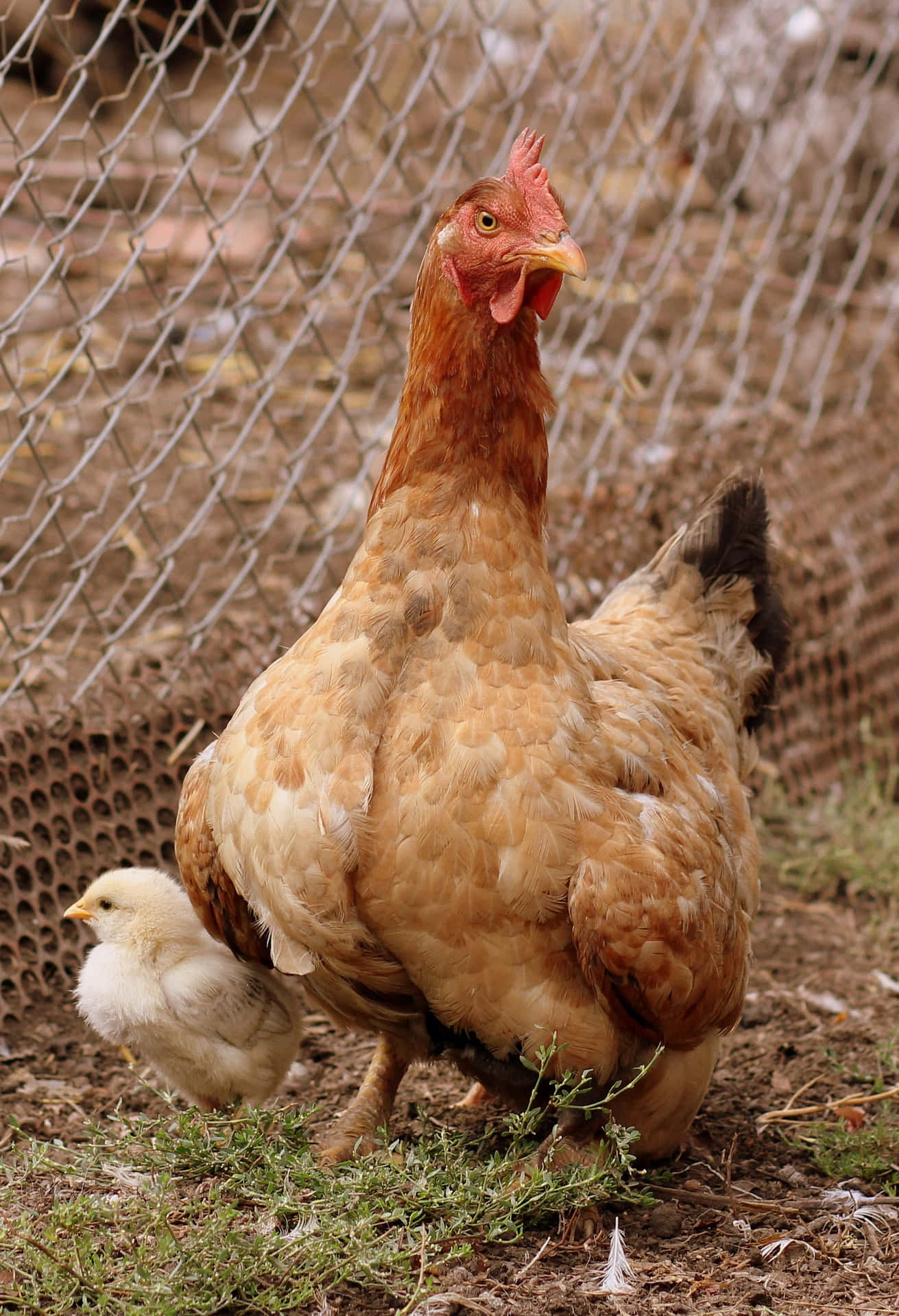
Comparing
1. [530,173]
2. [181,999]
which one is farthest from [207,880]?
[530,173]

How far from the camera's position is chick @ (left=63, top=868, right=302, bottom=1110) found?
287 centimetres

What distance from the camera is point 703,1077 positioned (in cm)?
279

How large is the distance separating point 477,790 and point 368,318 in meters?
4.85

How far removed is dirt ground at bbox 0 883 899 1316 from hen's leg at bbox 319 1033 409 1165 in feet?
0.32

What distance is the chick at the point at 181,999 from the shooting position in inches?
113

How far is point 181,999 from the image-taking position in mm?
2865

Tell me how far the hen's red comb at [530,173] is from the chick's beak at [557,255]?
10 centimetres

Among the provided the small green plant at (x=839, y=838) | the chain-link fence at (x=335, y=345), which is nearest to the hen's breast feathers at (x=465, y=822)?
the chain-link fence at (x=335, y=345)

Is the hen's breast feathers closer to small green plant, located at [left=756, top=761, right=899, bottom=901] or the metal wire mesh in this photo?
the metal wire mesh

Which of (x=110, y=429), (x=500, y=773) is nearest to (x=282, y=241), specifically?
(x=110, y=429)

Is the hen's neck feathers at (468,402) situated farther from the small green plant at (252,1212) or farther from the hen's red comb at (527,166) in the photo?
the small green plant at (252,1212)

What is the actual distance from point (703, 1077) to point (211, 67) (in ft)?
23.3

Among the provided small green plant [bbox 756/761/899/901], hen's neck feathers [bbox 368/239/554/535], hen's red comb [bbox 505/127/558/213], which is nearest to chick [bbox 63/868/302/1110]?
hen's neck feathers [bbox 368/239/554/535]

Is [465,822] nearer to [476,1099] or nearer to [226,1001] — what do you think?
[226,1001]
